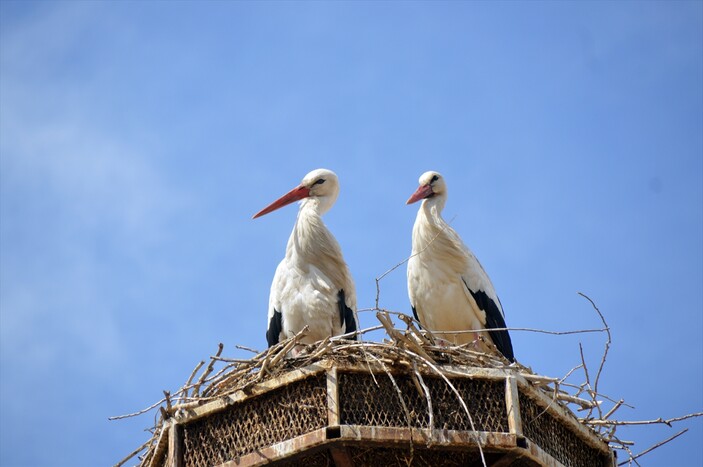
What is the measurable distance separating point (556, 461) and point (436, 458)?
64 centimetres

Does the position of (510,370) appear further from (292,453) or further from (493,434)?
(292,453)

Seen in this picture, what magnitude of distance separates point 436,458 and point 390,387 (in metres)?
0.37

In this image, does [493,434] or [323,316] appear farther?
[323,316]

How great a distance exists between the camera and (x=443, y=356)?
245 inches

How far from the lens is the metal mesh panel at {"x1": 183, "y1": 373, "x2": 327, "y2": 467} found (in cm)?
599

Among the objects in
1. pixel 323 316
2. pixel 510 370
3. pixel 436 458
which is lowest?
pixel 436 458

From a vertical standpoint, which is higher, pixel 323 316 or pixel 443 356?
pixel 323 316

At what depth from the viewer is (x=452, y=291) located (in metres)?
8.92

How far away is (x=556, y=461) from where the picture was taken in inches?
247

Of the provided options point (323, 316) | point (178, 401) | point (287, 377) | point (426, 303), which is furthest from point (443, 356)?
point (426, 303)

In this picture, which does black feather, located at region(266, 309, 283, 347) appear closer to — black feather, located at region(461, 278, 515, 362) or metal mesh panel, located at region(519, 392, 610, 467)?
black feather, located at region(461, 278, 515, 362)

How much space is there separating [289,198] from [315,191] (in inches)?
7.2

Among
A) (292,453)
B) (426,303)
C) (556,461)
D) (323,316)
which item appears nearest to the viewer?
(292,453)

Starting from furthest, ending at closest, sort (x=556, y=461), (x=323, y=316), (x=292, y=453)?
(x=323, y=316), (x=556, y=461), (x=292, y=453)
